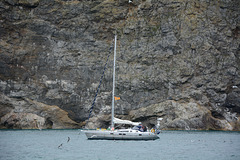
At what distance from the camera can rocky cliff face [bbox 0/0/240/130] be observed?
215 feet

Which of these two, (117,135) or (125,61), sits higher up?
(125,61)

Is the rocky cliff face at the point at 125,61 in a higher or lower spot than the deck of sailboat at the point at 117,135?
higher

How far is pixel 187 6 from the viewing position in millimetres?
70875

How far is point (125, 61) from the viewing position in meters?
69.9

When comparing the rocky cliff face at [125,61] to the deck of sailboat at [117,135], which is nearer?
the deck of sailboat at [117,135]

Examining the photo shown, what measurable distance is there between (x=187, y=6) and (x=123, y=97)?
74.6ft

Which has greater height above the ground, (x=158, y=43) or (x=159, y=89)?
(x=158, y=43)

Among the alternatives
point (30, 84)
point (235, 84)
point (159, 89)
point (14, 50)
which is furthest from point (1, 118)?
point (235, 84)

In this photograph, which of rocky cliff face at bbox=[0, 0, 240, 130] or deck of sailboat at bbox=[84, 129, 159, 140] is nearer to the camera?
deck of sailboat at bbox=[84, 129, 159, 140]

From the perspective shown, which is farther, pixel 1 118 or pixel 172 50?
pixel 172 50

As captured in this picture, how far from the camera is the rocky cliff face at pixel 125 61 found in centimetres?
6562

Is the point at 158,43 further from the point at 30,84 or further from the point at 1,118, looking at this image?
the point at 1,118

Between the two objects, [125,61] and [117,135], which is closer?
[117,135]

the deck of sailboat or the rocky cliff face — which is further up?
the rocky cliff face
